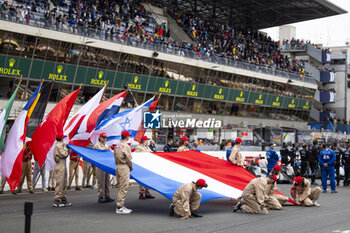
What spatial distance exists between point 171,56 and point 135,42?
3.61 m

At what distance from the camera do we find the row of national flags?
12648 millimetres

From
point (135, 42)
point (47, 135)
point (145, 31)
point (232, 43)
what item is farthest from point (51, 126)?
point (232, 43)

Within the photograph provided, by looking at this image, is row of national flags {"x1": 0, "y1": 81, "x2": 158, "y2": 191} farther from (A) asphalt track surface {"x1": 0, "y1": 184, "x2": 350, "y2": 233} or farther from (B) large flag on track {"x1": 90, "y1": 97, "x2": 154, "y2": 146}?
(A) asphalt track surface {"x1": 0, "y1": 184, "x2": 350, "y2": 233}

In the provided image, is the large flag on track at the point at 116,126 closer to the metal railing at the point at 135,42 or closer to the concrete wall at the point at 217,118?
the concrete wall at the point at 217,118

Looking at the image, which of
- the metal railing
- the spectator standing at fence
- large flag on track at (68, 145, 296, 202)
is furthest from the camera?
the metal railing

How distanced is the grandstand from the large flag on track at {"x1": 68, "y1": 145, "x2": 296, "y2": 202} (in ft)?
34.1

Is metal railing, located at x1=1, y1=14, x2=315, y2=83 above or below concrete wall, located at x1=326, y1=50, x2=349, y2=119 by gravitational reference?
below

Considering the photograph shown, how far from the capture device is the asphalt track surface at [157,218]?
28.4 ft

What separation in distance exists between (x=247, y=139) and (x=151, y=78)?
11434mm

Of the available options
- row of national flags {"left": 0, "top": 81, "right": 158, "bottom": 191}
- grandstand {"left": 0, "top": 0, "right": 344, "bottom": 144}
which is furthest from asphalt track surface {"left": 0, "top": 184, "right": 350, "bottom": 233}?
grandstand {"left": 0, "top": 0, "right": 344, "bottom": 144}

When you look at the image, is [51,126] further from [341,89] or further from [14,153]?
[341,89]

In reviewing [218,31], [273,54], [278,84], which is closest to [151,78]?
[218,31]

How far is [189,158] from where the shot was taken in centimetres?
1305

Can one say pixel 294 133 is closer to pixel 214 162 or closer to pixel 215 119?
pixel 215 119
